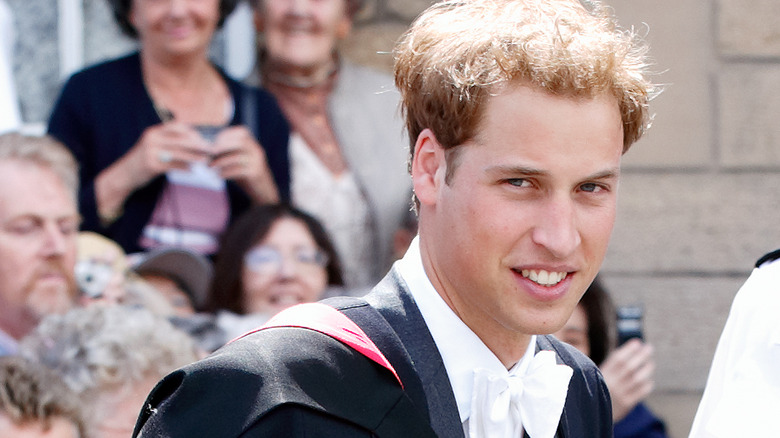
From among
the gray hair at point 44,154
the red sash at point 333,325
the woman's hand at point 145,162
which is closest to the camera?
the red sash at point 333,325

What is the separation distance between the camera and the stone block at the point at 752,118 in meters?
4.83

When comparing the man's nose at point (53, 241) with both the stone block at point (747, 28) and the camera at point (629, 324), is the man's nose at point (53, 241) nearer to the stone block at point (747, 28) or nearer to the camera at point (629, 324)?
the camera at point (629, 324)

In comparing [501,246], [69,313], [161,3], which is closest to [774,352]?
[501,246]

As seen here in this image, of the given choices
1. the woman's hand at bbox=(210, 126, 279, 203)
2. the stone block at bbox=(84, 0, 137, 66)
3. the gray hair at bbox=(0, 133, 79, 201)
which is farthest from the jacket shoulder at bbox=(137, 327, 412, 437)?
the stone block at bbox=(84, 0, 137, 66)

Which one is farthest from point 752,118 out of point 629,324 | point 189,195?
point 189,195

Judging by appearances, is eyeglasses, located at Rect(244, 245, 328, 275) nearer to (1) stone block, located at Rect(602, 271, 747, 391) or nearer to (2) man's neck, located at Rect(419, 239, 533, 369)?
(1) stone block, located at Rect(602, 271, 747, 391)

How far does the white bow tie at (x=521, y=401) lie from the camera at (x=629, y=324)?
2440 mm

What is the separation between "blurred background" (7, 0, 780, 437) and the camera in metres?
4.83

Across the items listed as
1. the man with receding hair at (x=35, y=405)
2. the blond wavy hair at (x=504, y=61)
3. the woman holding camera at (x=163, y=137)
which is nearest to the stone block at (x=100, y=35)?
the woman holding camera at (x=163, y=137)

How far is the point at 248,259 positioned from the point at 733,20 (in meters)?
2.41

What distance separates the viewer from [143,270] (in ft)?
12.8

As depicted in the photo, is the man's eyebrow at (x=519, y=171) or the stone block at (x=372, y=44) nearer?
the man's eyebrow at (x=519, y=171)

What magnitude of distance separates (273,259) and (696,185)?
1988mm

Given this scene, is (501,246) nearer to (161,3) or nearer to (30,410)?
(30,410)
